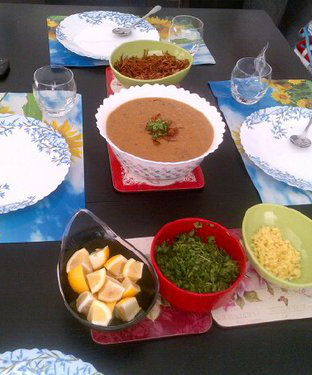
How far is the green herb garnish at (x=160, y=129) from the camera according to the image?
874 millimetres

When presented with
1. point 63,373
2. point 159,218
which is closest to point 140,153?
point 159,218

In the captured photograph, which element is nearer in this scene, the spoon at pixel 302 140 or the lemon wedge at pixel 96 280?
the lemon wedge at pixel 96 280

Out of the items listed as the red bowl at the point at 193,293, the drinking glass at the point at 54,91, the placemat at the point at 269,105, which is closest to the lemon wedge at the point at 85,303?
the red bowl at the point at 193,293

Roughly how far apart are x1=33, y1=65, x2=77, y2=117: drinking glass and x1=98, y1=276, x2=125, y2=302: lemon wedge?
1.86 ft

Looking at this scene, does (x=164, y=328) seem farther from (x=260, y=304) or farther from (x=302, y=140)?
(x=302, y=140)

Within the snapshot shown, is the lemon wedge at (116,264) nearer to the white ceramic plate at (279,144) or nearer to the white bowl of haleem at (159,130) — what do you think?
the white bowl of haleem at (159,130)

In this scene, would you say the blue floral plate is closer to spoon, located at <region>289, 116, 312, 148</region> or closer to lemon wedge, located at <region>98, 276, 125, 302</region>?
lemon wedge, located at <region>98, 276, 125, 302</region>

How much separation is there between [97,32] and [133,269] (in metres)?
0.99

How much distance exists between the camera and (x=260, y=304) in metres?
0.72

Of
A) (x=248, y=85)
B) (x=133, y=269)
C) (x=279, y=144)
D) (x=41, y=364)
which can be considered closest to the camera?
(x=41, y=364)

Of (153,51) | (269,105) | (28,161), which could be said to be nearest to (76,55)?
(153,51)

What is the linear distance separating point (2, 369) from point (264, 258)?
480mm

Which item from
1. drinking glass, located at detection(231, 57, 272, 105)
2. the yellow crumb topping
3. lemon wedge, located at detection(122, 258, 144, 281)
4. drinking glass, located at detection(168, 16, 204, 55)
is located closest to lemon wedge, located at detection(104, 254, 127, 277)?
lemon wedge, located at detection(122, 258, 144, 281)

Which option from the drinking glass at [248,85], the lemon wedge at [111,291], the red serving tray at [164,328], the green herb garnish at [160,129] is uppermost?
the green herb garnish at [160,129]
